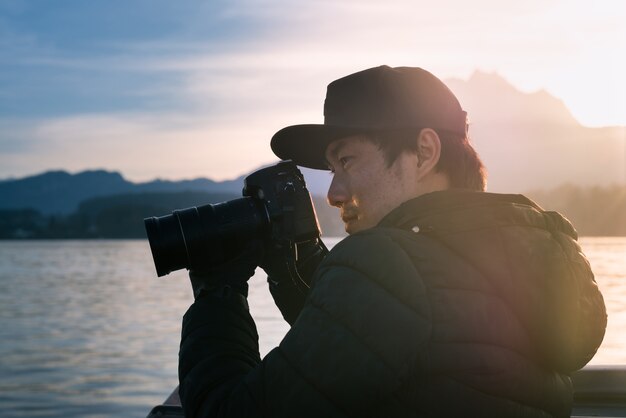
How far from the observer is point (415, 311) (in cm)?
134

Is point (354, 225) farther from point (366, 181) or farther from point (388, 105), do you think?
point (388, 105)

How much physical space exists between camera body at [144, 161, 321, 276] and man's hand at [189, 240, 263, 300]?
0.08 feet

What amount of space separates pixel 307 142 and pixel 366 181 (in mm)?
267

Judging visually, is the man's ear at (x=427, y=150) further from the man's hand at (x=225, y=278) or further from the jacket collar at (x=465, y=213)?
the man's hand at (x=225, y=278)

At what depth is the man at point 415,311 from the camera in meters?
1.35

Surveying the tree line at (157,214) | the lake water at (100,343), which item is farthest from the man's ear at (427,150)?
the tree line at (157,214)

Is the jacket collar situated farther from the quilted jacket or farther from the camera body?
the camera body

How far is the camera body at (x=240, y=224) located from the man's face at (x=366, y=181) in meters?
0.32

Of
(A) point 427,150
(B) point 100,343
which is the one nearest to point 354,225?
(A) point 427,150

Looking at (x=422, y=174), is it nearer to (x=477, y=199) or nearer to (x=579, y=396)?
(x=477, y=199)

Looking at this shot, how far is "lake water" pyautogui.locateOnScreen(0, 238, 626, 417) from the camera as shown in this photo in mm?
13508

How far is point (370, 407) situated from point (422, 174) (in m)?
0.56

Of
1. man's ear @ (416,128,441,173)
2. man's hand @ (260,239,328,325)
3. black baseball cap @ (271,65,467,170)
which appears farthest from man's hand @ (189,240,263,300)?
man's ear @ (416,128,441,173)

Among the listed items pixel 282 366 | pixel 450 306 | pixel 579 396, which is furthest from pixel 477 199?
pixel 579 396
